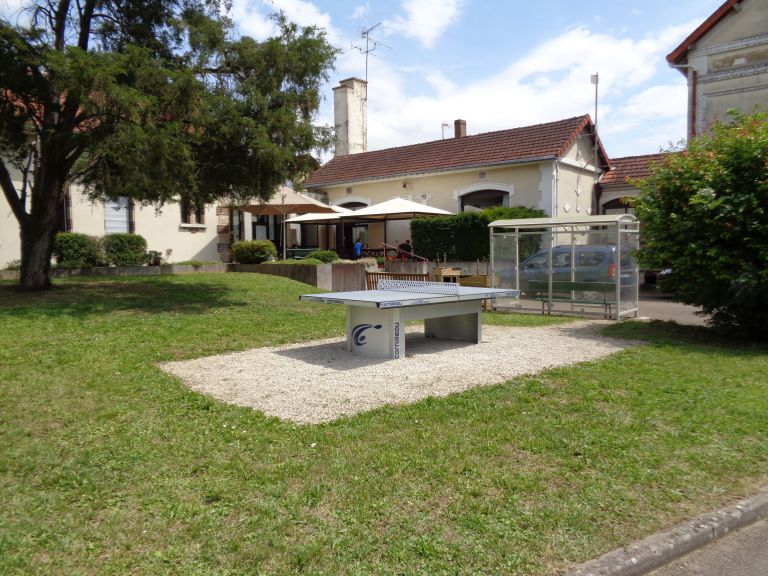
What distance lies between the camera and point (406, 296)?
9000 millimetres

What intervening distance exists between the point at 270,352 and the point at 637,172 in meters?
21.6

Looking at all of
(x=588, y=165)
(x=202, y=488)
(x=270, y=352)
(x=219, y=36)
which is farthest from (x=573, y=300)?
(x=588, y=165)

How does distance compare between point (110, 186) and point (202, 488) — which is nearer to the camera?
point (202, 488)

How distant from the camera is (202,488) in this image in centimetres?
415

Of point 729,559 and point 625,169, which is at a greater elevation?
point 625,169

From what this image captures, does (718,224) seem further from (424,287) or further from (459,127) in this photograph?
(459,127)

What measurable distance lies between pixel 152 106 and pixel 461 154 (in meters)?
17.6

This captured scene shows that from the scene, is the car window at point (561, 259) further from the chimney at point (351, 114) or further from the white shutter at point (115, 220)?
the chimney at point (351, 114)

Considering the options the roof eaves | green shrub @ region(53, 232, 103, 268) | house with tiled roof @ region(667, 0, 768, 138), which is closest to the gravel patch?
green shrub @ region(53, 232, 103, 268)

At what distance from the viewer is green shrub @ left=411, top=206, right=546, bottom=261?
2094cm

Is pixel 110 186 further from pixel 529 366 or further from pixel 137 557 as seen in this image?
pixel 137 557

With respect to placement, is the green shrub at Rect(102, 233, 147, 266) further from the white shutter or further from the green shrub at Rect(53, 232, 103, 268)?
the white shutter

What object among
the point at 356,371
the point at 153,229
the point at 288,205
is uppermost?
the point at 288,205

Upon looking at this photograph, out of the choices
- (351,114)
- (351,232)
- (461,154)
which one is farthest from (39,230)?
(351,114)
